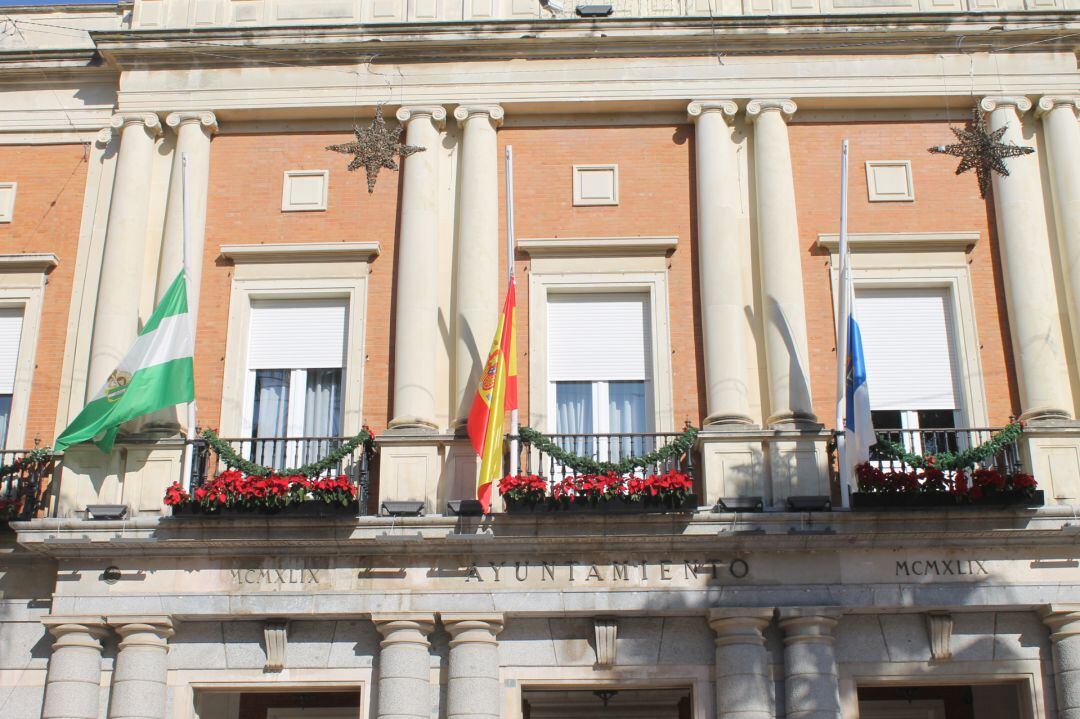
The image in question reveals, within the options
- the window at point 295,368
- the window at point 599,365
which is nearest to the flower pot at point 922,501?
the window at point 599,365

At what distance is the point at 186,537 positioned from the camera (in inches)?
582

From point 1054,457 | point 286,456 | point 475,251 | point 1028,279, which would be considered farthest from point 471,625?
point 1028,279

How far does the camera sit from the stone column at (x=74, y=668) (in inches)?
564

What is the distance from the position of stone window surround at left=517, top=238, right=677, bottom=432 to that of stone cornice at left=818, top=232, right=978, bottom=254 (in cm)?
201

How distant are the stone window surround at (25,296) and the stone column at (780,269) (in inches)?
354

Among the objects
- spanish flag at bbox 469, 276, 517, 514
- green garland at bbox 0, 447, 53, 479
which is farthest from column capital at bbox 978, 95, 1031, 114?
green garland at bbox 0, 447, 53, 479

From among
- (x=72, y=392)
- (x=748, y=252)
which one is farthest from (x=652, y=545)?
(x=72, y=392)

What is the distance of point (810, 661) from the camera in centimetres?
1415

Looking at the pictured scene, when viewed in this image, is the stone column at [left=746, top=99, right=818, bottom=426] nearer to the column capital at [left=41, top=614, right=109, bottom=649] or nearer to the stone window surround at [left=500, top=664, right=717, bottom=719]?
the stone window surround at [left=500, top=664, right=717, bottom=719]

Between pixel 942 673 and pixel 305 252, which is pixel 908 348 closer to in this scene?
pixel 942 673

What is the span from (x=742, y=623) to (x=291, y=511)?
5031 millimetres

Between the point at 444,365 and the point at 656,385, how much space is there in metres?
2.58

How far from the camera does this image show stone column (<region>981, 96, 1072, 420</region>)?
51.2 ft

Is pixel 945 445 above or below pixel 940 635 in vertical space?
above
